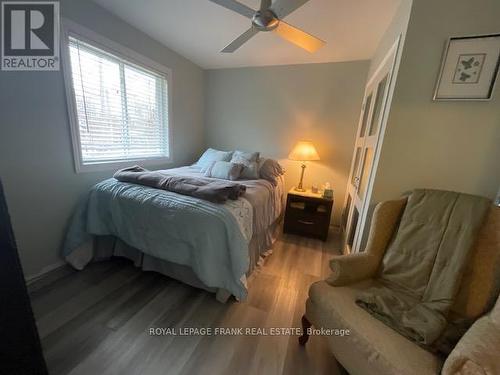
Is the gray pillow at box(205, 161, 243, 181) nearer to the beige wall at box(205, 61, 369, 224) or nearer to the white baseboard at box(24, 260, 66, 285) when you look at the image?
the beige wall at box(205, 61, 369, 224)

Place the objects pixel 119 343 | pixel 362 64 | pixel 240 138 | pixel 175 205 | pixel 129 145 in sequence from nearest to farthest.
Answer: pixel 119 343
pixel 175 205
pixel 129 145
pixel 362 64
pixel 240 138

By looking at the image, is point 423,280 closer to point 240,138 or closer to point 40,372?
point 40,372

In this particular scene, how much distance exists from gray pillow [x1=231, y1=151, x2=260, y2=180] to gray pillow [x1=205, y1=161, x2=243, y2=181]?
0.09 metres

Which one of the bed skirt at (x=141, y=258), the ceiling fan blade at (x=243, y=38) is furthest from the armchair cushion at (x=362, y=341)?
the ceiling fan blade at (x=243, y=38)

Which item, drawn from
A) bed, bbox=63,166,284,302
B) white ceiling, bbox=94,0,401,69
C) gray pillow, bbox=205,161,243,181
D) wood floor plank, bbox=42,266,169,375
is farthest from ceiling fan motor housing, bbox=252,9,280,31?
wood floor plank, bbox=42,266,169,375

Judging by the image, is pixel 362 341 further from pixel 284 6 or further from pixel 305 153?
pixel 305 153

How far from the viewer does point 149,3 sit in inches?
71.1

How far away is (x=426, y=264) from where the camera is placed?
3.85ft

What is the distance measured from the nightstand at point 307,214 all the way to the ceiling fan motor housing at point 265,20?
183cm

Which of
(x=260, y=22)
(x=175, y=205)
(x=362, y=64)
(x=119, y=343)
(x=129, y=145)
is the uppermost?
(x=362, y=64)

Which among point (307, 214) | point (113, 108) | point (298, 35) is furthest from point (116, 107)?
point (307, 214)

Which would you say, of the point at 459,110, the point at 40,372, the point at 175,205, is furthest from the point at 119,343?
the point at 459,110

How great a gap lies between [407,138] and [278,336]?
157 centimetres

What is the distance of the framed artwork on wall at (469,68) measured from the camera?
1.16 meters
